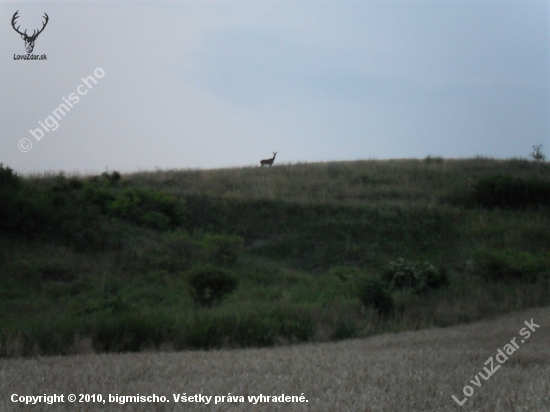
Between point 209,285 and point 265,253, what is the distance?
40.5 ft

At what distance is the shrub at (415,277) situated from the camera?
15.6m

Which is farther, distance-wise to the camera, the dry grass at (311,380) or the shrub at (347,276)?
the shrub at (347,276)

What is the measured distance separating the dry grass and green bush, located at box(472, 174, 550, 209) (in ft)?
88.9

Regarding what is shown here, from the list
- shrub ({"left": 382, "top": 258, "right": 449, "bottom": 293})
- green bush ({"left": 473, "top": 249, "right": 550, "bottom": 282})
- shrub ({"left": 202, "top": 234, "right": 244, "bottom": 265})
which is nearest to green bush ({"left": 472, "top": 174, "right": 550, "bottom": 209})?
green bush ({"left": 473, "top": 249, "right": 550, "bottom": 282})

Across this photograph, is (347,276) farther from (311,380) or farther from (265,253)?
(311,380)

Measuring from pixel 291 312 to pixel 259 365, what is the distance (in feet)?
19.9

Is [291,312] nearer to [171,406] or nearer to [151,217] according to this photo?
[171,406]

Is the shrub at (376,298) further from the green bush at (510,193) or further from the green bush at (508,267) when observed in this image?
the green bush at (510,193)

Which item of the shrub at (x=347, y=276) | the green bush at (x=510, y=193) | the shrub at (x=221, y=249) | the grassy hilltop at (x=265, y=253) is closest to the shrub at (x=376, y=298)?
the grassy hilltop at (x=265, y=253)

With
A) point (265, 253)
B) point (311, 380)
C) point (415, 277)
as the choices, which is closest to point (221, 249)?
point (265, 253)

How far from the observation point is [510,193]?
32.1 metres

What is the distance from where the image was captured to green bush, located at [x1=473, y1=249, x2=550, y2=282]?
17.5 meters

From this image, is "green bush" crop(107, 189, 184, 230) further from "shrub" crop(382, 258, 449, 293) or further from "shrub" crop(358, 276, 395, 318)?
"shrub" crop(358, 276, 395, 318)

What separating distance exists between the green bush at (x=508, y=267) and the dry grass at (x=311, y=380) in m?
11.7
